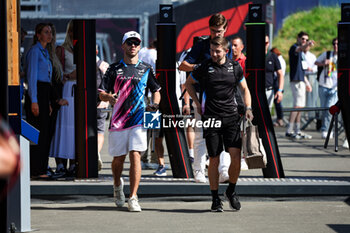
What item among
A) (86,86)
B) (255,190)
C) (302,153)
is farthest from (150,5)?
(302,153)

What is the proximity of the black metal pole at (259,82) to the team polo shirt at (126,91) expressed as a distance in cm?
189

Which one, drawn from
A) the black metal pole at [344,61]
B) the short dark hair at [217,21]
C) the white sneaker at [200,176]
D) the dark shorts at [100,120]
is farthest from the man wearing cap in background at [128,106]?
the black metal pole at [344,61]

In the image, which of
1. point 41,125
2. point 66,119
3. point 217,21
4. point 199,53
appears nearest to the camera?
point 217,21

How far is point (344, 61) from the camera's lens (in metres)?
9.94

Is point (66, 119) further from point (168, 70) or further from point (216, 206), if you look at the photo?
point (216, 206)

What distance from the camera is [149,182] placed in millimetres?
9570

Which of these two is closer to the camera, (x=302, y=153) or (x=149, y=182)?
(x=149, y=182)

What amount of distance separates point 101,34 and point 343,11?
338 inches

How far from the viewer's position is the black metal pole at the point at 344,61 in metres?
9.84

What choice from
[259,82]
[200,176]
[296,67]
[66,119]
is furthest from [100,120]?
[296,67]

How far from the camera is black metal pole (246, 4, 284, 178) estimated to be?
9844 mm

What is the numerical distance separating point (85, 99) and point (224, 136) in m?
2.27

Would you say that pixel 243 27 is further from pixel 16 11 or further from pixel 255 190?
pixel 16 11

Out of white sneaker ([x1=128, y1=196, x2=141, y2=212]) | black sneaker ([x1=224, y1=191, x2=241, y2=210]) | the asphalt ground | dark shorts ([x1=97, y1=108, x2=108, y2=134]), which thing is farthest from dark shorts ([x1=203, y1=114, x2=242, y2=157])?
dark shorts ([x1=97, y1=108, x2=108, y2=134])
